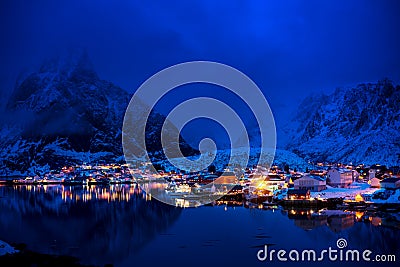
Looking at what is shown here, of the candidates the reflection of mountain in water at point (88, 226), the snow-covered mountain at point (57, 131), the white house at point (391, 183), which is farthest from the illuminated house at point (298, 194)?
the snow-covered mountain at point (57, 131)

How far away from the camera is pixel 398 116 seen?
117m

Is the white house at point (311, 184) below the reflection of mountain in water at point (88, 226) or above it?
above

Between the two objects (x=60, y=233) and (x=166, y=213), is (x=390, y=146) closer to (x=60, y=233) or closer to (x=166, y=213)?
(x=166, y=213)

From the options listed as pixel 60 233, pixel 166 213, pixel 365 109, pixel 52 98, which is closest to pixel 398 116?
pixel 365 109

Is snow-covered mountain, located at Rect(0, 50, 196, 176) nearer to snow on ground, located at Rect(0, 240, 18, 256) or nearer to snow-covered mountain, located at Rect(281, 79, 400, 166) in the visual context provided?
snow-covered mountain, located at Rect(281, 79, 400, 166)

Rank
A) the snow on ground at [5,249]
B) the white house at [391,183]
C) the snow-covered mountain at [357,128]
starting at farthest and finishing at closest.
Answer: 1. the snow-covered mountain at [357,128]
2. the white house at [391,183]
3. the snow on ground at [5,249]

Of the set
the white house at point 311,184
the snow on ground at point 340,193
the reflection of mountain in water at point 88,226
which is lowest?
the reflection of mountain in water at point 88,226

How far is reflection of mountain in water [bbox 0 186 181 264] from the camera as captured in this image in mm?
23188

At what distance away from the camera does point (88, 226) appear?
102ft

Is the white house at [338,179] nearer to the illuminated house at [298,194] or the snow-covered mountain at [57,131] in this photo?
the illuminated house at [298,194]

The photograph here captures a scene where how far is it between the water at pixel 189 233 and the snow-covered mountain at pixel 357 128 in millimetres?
62985

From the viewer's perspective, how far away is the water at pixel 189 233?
2116 cm

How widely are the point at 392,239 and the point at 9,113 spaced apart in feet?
645

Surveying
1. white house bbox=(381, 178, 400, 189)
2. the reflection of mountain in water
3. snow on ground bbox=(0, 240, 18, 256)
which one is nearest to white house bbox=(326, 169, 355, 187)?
white house bbox=(381, 178, 400, 189)
